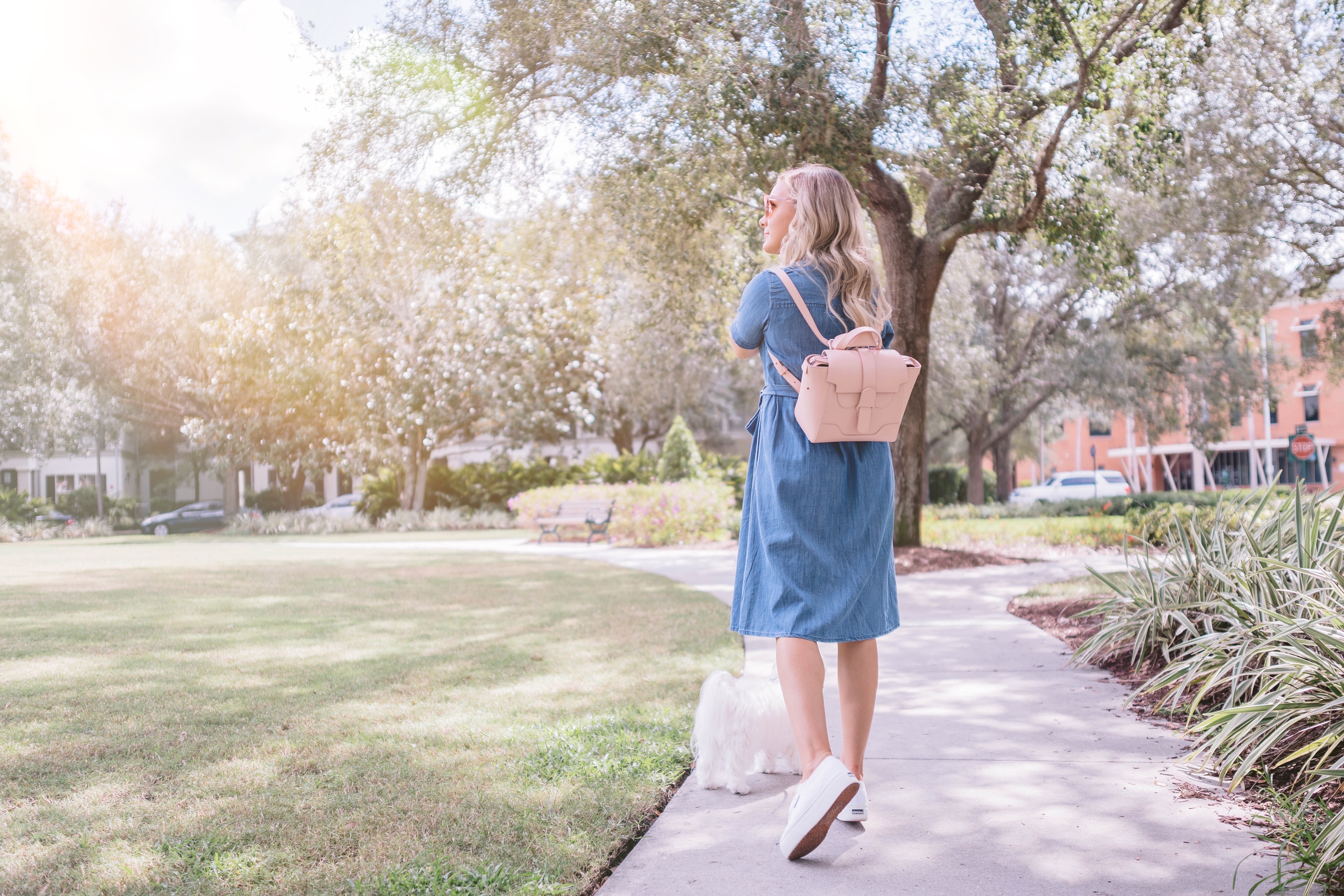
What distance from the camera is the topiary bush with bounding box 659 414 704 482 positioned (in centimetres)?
1989

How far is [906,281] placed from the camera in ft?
35.2

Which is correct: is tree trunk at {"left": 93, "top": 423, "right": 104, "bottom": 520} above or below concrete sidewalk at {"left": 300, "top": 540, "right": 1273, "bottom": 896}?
above

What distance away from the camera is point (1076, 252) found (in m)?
10.4

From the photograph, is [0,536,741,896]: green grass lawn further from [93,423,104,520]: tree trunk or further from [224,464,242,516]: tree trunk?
[224,464,242,516]: tree trunk

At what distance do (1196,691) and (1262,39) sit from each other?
1105 centimetres

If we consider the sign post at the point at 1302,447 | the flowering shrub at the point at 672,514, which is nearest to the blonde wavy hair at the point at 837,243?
the flowering shrub at the point at 672,514

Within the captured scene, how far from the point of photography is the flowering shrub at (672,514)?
51.7ft

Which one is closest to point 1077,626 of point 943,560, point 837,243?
point 837,243

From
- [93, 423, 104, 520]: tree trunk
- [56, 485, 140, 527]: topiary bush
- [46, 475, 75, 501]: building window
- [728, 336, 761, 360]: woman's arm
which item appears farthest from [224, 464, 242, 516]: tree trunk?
[728, 336, 761, 360]: woman's arm

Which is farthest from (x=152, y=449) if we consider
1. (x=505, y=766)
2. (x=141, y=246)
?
(x=505, y=766)

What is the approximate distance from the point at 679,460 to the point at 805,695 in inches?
679

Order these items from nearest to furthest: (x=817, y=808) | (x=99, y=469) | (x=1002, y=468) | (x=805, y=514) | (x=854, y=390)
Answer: (x=817, y=808), (x=854, y=390), (x=805, y=514), (x=99, y=469), (x=1002, y=468)

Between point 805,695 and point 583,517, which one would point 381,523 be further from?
point 805,695

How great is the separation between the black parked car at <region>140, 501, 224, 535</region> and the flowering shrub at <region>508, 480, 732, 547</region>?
62.6 feet
